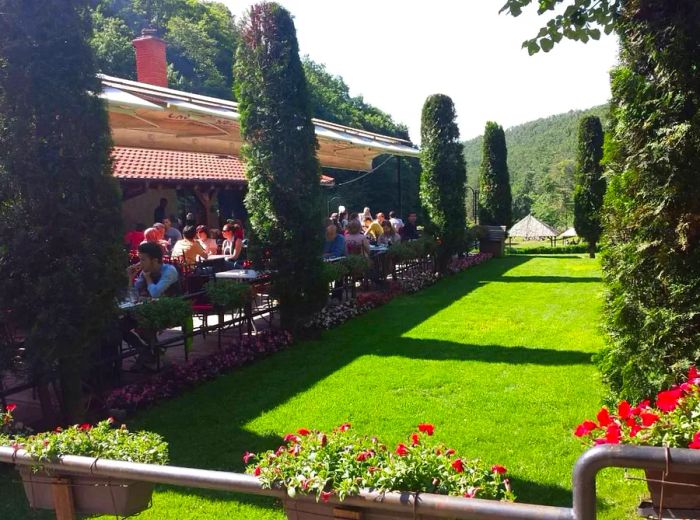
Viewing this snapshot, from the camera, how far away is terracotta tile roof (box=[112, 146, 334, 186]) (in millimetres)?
15762

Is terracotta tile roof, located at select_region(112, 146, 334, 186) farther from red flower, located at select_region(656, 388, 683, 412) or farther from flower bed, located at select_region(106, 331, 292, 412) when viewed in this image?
red flower, located at select_region(656, 388, 683, 412)

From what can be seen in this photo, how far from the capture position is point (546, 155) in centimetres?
8225

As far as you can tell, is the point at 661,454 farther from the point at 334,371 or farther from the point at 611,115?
the point at 334,371

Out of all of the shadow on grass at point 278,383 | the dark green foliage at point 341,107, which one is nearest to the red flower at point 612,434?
the shadow on grass at point 278,383

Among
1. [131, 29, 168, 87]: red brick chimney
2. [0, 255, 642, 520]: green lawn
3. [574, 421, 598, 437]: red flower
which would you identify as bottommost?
[0, 255, 642, 520]: green lawn

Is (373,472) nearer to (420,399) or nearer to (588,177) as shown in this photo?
(420,399)

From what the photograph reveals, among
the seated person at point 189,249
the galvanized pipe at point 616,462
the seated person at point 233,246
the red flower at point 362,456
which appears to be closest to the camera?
the galvanized pipe at point 616,462

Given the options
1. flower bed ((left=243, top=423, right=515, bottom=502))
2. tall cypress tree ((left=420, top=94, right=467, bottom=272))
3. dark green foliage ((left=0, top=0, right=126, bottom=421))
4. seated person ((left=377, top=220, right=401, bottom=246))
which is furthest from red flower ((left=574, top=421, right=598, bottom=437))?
tall cypress tree ((left=420, top=94, right=467, bottom=272))

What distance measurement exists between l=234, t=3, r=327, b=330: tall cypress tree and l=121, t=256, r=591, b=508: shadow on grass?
114 centimetres

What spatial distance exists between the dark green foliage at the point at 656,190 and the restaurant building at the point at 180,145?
171 inches

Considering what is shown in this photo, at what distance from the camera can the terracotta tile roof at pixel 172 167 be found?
51.7 ft

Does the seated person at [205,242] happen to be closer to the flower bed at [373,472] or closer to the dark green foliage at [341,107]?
the flower bed at [373,472]

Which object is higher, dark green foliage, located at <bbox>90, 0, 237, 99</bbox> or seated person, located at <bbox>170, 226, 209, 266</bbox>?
dark green foliage, located at <bbox>90, 0, 237, 99</bbox>

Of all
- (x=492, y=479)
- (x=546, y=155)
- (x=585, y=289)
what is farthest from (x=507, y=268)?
(x=546, y=155)
